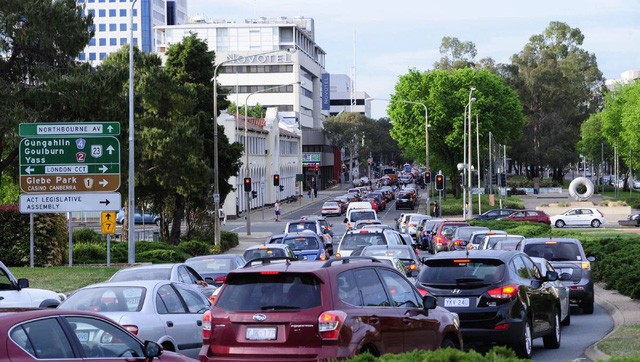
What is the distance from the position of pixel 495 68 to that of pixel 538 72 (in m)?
5.54

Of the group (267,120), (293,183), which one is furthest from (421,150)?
(293,183)

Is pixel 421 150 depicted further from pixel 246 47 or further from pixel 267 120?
pixel 246 47

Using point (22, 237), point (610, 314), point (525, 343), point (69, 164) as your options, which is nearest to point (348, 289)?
point (525, 343)

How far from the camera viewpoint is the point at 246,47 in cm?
16150

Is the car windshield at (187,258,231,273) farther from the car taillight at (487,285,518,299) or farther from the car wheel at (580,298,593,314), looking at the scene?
the car taillight at (487,285,518,299)

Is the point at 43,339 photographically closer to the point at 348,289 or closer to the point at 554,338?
the point at 348,289

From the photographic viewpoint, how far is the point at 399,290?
1352 centimetres

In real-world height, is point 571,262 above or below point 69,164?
below

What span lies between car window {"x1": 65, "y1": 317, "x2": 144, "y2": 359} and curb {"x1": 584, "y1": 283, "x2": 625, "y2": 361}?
6.32 meters

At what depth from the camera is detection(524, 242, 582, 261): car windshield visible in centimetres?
2481

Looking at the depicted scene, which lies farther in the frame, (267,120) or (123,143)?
(267,120)

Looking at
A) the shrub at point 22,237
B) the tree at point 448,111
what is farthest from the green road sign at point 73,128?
the tree at point 448,111

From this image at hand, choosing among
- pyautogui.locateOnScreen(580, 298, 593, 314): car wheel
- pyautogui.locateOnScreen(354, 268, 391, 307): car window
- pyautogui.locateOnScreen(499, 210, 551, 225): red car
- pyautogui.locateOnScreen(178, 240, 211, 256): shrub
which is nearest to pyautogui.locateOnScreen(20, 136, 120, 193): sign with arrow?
pyautogui.locateOnScreen(178, 240, 211, 256): shrub

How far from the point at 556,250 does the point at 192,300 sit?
10848 mm
